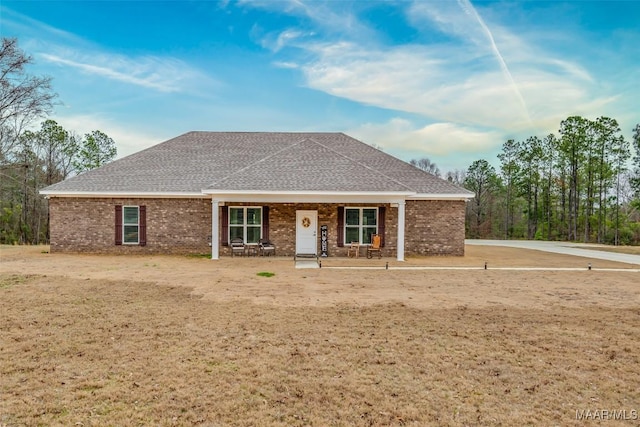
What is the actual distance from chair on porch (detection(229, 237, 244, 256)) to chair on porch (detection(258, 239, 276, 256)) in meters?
0.79

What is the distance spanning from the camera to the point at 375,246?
15.5 m

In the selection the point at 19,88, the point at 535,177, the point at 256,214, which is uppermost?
the point at 19,88

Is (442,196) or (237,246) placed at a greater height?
(442,196)

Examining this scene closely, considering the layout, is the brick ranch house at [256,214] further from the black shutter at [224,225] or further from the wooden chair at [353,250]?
the wooden chair at [353,250]

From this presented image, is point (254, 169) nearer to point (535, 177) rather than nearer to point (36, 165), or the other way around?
point (36, 165)

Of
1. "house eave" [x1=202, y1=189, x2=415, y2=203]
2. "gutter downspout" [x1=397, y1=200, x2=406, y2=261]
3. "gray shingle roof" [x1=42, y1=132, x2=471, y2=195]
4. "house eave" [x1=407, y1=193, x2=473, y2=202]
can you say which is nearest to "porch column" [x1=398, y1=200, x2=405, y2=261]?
"gutter downspout" [x1=397, y1=200, x2=406, y2=261]

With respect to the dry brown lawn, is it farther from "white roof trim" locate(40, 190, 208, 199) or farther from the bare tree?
the bare tree

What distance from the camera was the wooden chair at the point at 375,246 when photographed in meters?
15.5

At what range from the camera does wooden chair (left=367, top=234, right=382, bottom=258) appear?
15492 millimetres

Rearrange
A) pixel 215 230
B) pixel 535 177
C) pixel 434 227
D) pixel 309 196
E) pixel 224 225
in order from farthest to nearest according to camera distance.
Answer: pixel 535 177 < pixel 434 227 < pixel 224 225 < pixel 215 230 < pixel 309 196

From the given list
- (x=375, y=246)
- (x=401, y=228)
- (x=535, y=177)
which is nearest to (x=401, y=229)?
(x=401, y=228)

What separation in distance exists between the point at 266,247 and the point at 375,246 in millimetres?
4730

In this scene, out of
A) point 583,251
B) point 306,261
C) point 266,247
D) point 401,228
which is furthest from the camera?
point 583,251

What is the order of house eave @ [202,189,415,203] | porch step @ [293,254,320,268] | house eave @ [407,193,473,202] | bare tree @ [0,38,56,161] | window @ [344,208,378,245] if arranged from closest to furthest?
porch step @ [293,254,320,268], house eave @ [202,189,415,203], window @ [344,208,378,245], house eave @ [407,193,473,202], bare tree @ [0,38,56,161]
